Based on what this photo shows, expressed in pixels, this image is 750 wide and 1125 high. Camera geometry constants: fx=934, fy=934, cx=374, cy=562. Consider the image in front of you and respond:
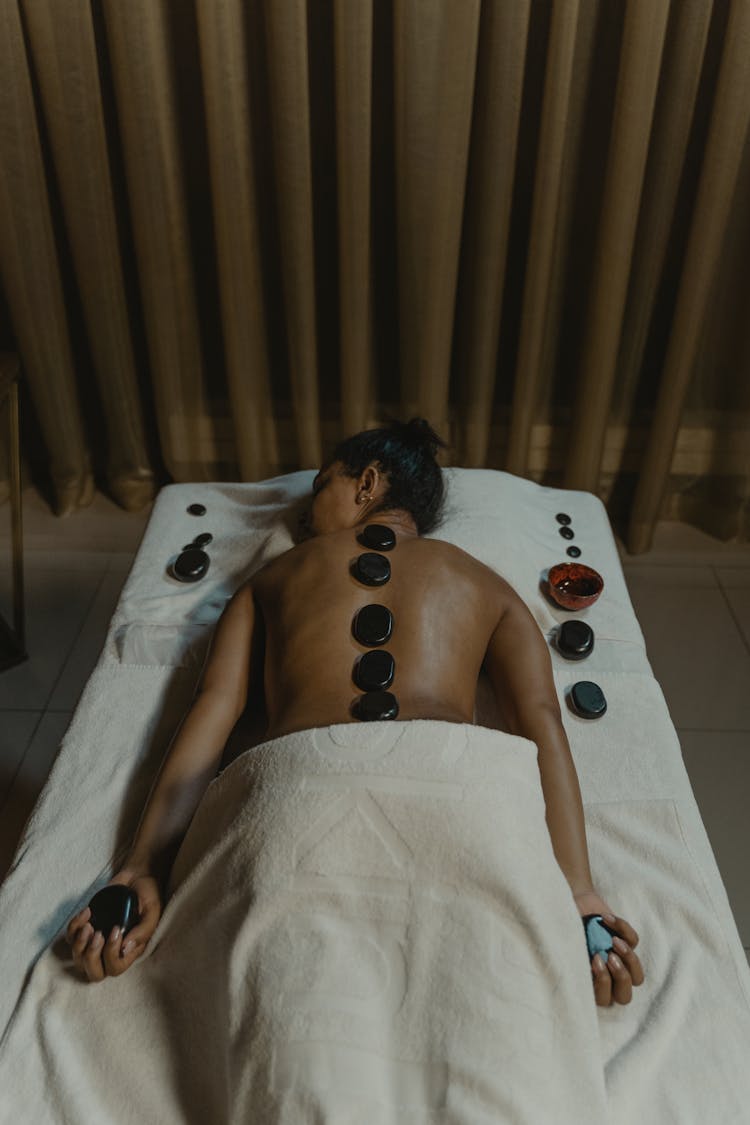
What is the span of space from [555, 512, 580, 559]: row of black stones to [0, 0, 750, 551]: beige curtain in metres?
0.42

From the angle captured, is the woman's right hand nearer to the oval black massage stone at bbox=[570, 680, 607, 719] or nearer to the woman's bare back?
the woman's bare back

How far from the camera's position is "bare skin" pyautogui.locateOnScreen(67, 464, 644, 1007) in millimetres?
1062

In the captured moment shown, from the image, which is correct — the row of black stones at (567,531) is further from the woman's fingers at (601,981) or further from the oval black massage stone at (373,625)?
the woman's fingers at (601,981)

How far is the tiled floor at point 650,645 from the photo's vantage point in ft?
5.23

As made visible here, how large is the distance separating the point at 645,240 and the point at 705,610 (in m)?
0.76

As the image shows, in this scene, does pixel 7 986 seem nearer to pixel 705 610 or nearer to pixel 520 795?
pixel 520 795

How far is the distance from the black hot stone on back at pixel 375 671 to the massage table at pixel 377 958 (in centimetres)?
11

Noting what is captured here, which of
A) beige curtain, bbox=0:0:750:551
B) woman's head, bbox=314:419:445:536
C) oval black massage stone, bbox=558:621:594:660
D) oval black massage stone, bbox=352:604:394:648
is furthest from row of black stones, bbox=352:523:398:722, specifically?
beige curtain, bbox=0:0:750:551

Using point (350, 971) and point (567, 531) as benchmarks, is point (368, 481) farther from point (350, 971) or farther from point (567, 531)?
point (350, 971)

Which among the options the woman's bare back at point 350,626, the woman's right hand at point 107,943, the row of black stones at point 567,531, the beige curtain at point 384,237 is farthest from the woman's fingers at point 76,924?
the beige curtain at point 384,237

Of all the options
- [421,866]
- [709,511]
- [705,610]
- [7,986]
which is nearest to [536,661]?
[421,866]

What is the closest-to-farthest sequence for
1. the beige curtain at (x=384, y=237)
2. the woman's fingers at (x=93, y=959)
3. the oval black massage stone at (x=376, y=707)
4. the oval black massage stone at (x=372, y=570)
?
1. the woman's fingers at (x=93, y=959)
2. the oval black massage stone at (x=376, y=707)
3. the oval black massage stone at (x=372, y=570)
4. the beige curtain at (x=384, y=237)

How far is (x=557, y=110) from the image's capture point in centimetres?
157

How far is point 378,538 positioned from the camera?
4.06 ft
